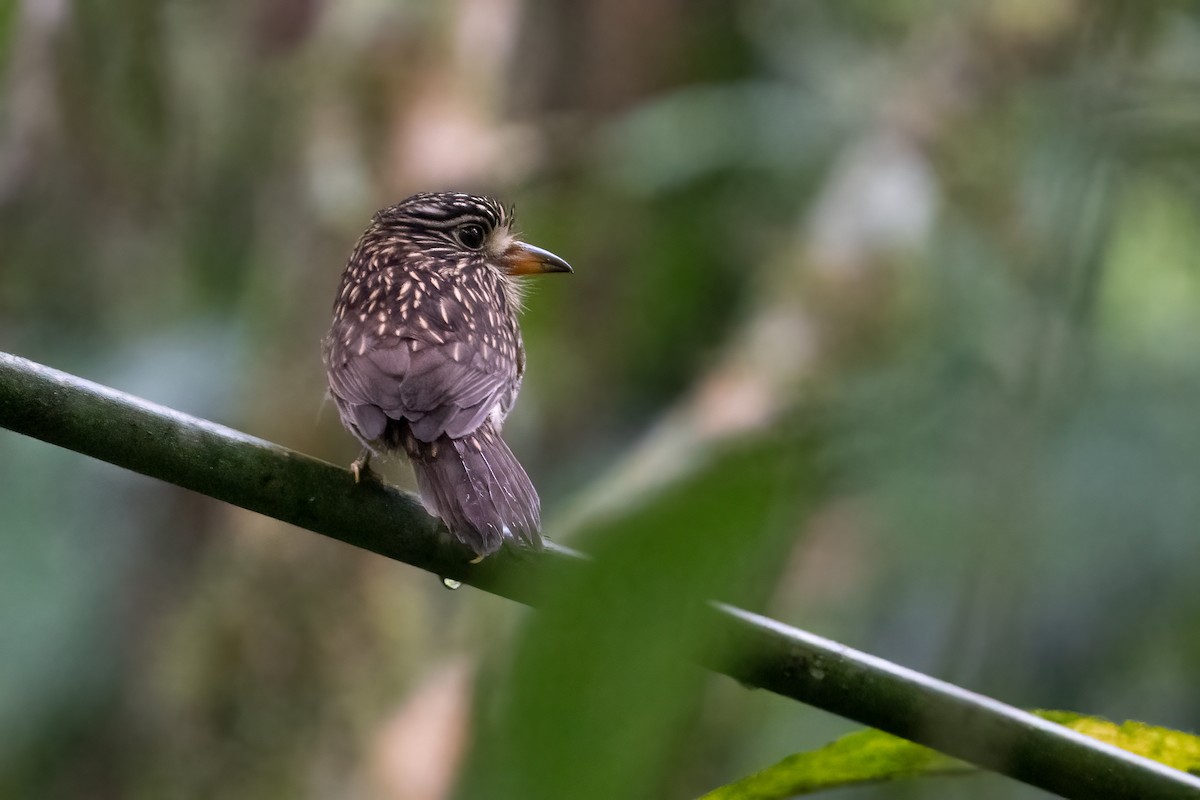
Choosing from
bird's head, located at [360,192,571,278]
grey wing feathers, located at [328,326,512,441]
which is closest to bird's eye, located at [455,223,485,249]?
bird's head, located at [360,192,571,278]

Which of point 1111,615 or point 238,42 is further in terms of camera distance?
point 238,42

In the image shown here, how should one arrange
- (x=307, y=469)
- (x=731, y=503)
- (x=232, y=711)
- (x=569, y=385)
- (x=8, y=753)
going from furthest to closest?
(x=569, y=385) → (x=8, y=753) → (x=232, y=711) → (x=307, y=469) → (x=731, y=503)

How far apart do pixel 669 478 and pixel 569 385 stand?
16.5 feet

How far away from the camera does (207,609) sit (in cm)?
Answer: 475

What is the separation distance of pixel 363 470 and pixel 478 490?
11.9 inches

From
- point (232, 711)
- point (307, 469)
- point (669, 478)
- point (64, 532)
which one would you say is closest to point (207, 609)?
point (232, 711)

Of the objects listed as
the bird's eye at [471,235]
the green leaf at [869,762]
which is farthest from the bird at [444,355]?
the green leaf at [869,762]

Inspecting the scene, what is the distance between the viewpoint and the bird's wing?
2355mm

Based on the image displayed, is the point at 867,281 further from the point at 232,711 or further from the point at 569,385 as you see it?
the point at 232,711

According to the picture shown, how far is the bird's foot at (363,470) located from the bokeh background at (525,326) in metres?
1.57

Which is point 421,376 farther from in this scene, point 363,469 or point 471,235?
point 471,235

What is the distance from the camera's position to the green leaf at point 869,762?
3.95 feet

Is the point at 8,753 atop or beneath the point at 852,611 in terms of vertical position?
beneath

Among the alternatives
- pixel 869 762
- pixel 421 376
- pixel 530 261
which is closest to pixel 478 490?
pixel 421 376
